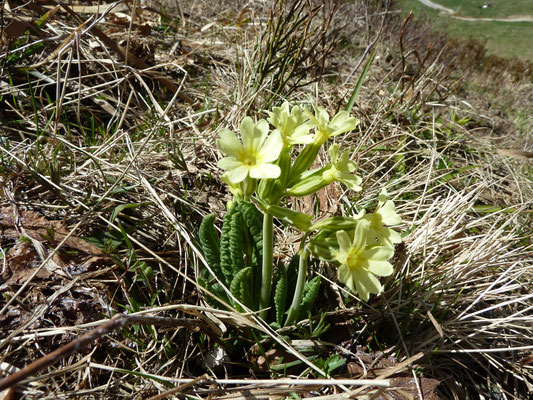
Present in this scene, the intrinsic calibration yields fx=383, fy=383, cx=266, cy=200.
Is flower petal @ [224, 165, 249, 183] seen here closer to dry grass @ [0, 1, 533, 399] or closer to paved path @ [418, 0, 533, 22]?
dry grass @ [0, 1, 533, 399]

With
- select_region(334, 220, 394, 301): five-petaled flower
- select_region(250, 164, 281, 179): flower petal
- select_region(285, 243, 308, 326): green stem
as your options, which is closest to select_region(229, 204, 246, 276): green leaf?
select_region(285, 243, 308, 326): green stem

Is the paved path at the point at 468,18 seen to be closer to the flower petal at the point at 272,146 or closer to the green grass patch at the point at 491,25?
the green grass patch at the point at 491,25

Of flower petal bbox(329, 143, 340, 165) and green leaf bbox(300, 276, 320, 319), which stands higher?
flower petal bbox(329, 143, 340, 165)

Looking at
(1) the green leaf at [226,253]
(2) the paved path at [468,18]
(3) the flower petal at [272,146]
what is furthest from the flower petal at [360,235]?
(2) the paved path at [468,18]

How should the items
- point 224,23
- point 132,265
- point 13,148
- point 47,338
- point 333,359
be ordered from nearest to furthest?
point 47,338 → point 333,359 → point 132,265 → point 13,148 → point 224,23

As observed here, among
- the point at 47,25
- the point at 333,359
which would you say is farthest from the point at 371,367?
the point at 47,25

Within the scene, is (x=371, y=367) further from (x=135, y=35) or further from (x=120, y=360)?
(x=135, y=35)
